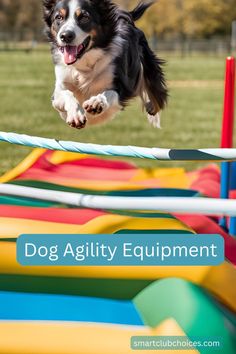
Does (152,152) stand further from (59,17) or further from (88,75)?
(59,17)

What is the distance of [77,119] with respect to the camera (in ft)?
9.20

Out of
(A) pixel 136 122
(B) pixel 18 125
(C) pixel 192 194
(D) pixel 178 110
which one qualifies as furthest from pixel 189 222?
(D) pixel 178 110

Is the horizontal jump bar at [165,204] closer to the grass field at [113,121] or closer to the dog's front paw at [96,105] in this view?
the dog's front paw at [96,105]

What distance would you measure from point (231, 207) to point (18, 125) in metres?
6.81

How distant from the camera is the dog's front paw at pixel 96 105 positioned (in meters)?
2.79

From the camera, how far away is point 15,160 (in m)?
6.97

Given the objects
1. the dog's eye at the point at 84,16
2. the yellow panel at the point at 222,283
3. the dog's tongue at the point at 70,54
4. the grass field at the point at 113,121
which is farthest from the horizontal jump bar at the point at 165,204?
the grass field at the point at 113,121

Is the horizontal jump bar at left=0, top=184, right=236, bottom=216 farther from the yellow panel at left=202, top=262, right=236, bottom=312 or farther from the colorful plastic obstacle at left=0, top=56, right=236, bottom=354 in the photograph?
the yellow panel at left=202, top=262, right=236, bottom=312

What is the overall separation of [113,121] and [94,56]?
7709 mm

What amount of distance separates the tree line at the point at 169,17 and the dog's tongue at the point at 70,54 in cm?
35

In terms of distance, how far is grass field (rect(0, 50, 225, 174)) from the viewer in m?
8.59

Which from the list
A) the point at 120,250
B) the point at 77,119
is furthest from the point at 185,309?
the point at 77,119

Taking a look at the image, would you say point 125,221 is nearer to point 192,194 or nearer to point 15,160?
point 192,194

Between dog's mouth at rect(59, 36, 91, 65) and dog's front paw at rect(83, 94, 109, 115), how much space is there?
0.15 meters
